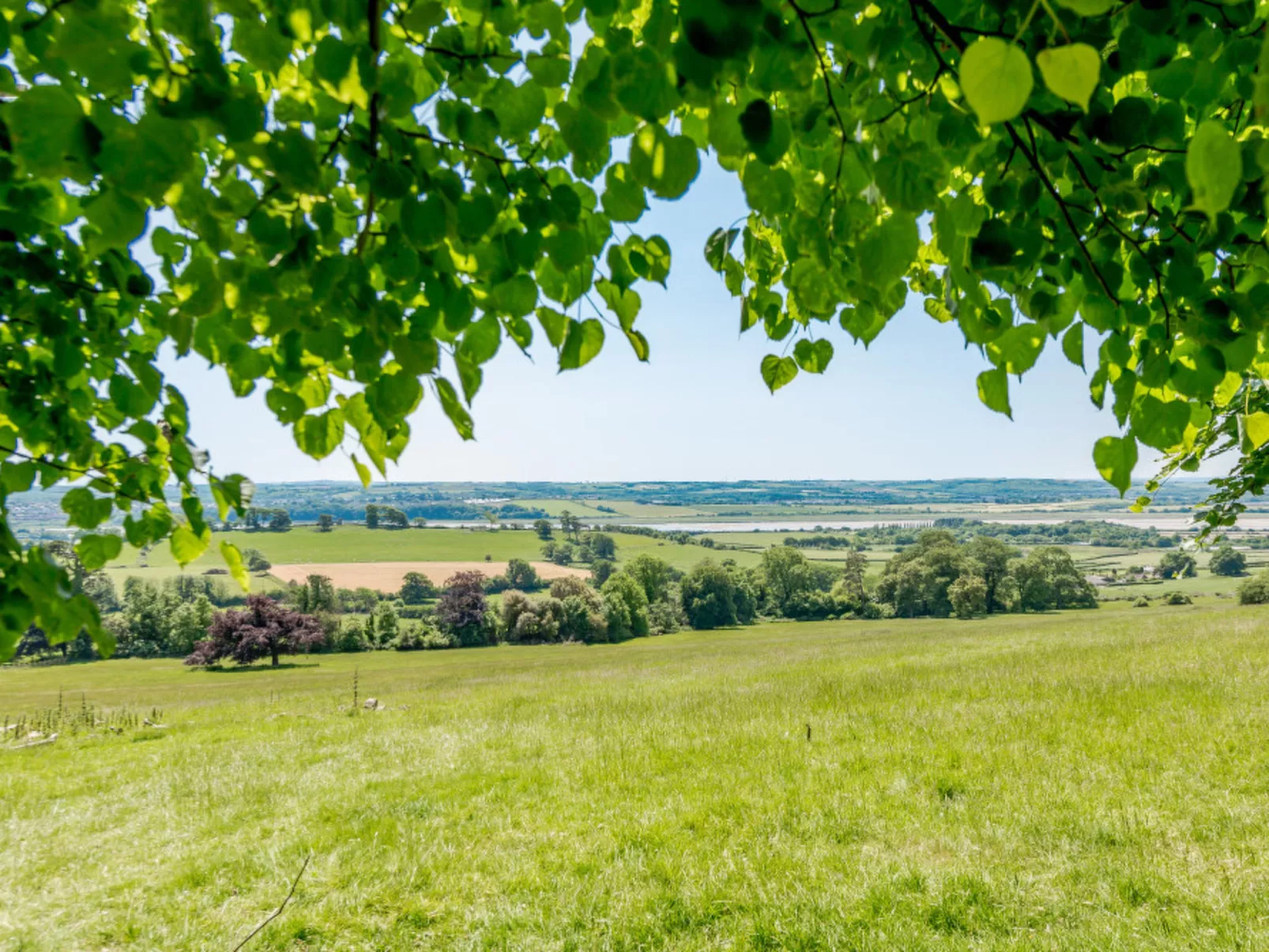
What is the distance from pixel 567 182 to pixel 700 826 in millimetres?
7164

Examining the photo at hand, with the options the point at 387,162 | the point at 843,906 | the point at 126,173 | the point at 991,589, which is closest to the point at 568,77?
the point at 387,162

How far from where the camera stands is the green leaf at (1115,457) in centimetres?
182

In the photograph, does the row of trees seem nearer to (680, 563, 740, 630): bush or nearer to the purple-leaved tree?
(680, 563, 740, 630): bush

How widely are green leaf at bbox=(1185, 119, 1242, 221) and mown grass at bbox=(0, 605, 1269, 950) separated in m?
5.53

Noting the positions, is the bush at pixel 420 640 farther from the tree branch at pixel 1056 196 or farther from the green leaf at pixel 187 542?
the tree branch at pixel 1056 196

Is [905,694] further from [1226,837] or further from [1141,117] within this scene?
[1141,117]

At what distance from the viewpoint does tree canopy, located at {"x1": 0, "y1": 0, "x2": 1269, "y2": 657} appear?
1.23 metres

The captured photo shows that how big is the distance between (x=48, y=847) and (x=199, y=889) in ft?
10.9

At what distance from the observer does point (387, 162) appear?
4.96 ft

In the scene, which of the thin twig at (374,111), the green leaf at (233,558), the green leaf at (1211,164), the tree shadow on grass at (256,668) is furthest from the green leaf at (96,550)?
the tree shadow on grass at (256,668)

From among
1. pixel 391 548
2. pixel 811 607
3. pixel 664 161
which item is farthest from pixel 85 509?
pixel 391 548

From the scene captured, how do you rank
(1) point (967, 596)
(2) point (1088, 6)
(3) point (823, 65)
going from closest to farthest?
(2) point (1088, 6)
(3) point (823, 65)
(1) point (967, 596)

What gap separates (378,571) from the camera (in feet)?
332

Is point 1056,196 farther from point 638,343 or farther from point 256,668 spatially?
point 256,668
